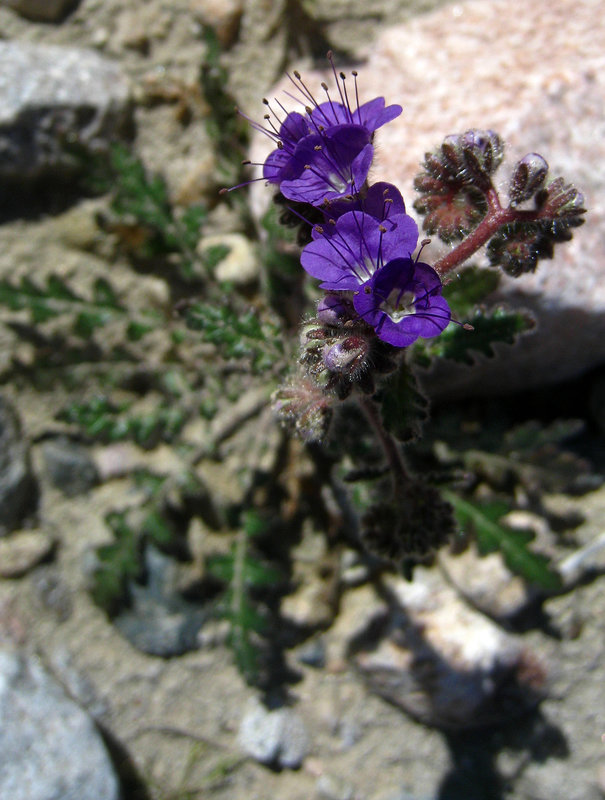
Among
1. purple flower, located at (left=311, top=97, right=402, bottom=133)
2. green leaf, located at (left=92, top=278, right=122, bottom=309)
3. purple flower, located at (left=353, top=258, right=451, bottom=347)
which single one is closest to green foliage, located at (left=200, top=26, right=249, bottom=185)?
green leaf, located at (left=92, top=278, right=122, bottom=309)

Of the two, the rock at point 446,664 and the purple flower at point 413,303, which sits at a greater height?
the purple flower at point 413,303

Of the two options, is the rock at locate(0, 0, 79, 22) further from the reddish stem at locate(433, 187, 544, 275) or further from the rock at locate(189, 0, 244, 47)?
the reddish stem at locate(433, 187, 544, 275)

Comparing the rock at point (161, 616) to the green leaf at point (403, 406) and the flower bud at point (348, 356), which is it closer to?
the green leaf at point (403, 406)

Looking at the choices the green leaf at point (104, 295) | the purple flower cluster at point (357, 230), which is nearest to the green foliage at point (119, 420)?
the green leaf at point (104, 295)

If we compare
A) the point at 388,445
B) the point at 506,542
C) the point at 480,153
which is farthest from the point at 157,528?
the point at 480,153

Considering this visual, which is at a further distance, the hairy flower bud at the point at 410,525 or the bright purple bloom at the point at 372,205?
the hairy flower bud at the point at 410,525

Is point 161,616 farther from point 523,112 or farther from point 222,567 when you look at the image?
point 523,112

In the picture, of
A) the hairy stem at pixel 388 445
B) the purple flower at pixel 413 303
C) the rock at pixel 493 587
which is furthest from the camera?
the rock at pixel 493 587
